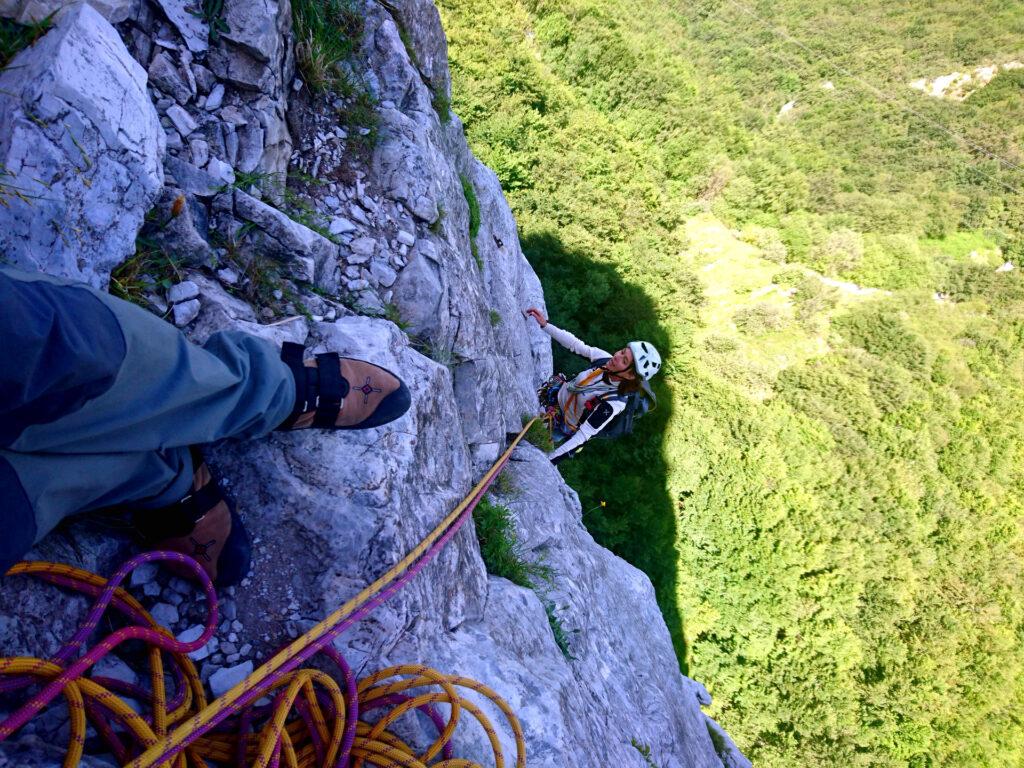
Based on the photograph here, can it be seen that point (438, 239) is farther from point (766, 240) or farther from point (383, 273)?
point (766, 240)

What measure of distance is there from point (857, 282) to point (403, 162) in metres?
13.5

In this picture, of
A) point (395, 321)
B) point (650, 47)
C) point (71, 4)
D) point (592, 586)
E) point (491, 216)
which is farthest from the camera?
point (650, 47)

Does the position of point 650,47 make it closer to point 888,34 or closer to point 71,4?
point 888,34

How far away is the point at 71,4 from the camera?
1.99 meters

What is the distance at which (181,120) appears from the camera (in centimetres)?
251

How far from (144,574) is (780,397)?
447 inches

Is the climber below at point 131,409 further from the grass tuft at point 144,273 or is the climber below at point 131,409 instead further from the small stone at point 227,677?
the grass tuft at point 144,273

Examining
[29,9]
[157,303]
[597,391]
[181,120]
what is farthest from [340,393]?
[597,391]

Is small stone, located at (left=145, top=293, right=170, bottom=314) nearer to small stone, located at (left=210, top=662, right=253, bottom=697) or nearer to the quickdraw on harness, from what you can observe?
small stone, located at (left=210, top=662, right=253, bottom=697)

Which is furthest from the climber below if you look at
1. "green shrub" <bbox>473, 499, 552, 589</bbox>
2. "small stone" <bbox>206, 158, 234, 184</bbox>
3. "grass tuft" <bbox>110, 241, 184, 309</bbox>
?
"green shrub" <bbox>473, 499, 552, 589</bbox>

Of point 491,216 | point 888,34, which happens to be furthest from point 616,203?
point 888,34

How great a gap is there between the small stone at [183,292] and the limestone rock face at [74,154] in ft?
0.67

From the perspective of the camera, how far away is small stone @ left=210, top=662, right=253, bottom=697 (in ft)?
6.00

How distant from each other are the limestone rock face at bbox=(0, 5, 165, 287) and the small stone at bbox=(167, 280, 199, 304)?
20 centimetres
